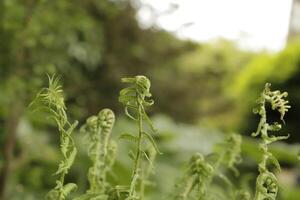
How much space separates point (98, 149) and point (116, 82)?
3007mm

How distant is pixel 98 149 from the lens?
72 centimetres

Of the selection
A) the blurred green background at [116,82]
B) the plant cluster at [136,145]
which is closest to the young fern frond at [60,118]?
the plant cluster at [136,145]

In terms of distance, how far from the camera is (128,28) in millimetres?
3830

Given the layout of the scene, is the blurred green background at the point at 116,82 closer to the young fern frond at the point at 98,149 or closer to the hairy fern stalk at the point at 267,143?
the young fern frond at the point at 98,149

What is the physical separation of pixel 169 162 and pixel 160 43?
1.38 m

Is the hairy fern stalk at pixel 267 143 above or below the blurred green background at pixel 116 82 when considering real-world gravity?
below

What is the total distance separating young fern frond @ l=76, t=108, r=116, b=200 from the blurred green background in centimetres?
9

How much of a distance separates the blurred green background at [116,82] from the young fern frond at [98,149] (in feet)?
0.30

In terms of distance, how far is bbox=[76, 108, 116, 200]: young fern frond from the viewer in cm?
68

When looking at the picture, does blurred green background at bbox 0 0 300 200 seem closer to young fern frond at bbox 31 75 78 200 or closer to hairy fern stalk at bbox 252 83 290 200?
young fern frond at bbox 31 75 78 200

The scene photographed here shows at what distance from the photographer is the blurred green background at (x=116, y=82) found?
189 cm

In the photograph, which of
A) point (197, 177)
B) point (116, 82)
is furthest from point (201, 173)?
point (116, 82)

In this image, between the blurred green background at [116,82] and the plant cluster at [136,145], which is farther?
the blurred green background at [116,82]

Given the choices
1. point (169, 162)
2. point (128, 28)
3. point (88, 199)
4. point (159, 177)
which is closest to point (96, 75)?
point (128, 28)
